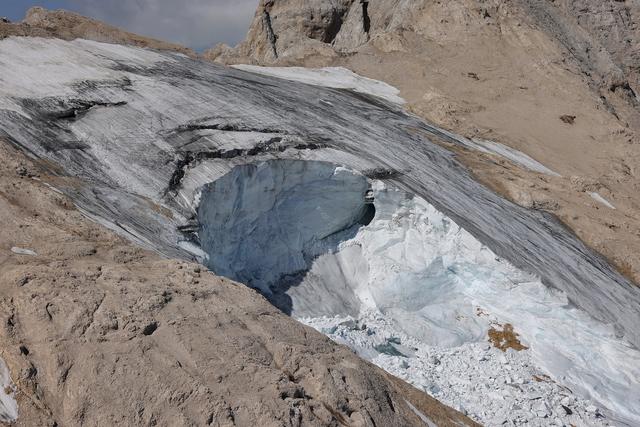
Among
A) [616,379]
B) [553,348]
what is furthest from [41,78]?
[616,379]

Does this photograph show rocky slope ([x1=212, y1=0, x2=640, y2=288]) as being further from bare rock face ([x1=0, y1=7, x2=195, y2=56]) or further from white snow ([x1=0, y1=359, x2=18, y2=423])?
white snow ([x1=0, y1=359, x2=18, y2=423])

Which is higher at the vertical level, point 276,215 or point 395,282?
point 276,215

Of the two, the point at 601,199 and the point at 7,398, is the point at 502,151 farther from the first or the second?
the point at 7,398

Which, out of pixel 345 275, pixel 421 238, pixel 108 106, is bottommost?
pixel 345 275

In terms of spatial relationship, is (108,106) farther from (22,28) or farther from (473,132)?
(473,132)

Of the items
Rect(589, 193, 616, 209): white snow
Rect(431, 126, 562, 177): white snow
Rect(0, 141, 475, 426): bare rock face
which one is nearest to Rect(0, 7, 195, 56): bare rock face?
Rect(431, 126, 562, 177): white snow

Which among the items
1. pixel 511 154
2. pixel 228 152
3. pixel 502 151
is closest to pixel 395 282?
pixel 228 152
